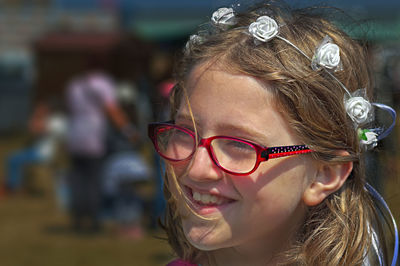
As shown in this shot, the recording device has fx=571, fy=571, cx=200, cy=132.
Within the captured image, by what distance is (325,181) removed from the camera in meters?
1.39

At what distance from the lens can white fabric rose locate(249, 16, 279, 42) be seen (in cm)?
136

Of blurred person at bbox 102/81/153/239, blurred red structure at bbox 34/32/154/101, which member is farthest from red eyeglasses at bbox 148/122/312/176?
blurred red structure at bbox 34/32/154/101

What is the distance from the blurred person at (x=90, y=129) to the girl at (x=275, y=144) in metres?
4.46

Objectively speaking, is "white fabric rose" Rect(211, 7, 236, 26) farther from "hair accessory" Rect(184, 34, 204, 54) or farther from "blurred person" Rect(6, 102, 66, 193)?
"blurred person" Rect(6, 102, 66, 193)

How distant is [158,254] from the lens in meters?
5.36

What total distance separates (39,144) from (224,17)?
6762 millimetres

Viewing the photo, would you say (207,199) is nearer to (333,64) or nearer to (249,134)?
(249,134)

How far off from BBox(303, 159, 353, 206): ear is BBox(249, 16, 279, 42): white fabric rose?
336mm

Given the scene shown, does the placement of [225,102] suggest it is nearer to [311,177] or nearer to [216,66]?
[216,66]

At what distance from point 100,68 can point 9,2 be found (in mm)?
14372

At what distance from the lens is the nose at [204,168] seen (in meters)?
1.29

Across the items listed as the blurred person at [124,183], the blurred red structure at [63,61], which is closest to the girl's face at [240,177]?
the blurred person at [124,183]

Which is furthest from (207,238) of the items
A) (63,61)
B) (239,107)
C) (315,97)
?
(63,61)

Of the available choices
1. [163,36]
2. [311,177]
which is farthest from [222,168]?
[163,36]
